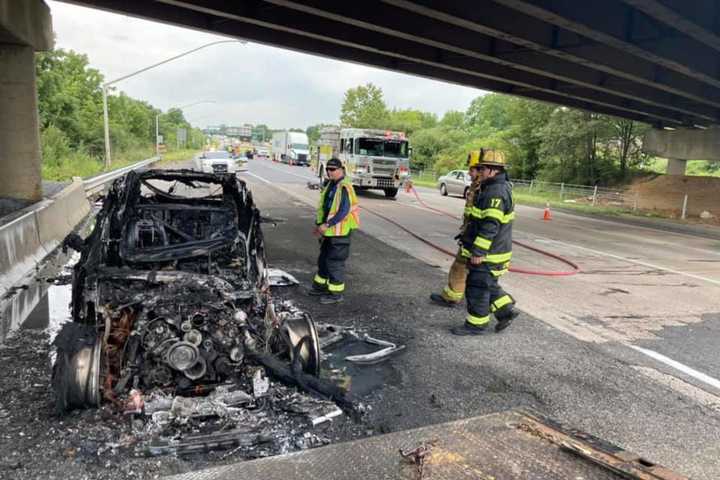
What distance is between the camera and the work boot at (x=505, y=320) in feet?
19.1

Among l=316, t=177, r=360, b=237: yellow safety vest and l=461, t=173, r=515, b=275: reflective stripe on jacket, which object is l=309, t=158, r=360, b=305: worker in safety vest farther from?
l=461, t=173, r=515, b=275: reflective stripe on jacket

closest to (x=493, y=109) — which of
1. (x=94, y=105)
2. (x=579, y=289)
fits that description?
(x=94, y=105)

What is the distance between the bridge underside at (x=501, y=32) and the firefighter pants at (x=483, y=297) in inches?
210

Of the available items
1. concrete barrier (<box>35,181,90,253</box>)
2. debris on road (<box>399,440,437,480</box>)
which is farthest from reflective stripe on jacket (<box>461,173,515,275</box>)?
concrete barrier (<box>35,181,90,253</box>)

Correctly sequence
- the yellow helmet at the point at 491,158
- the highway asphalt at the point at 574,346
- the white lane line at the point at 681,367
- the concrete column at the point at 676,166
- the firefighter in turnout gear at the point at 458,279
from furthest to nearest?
the concrete column at the point at 676,166
the firefighter in turnout gear at the point at 458,279
the yellow helmet at the point at 491,158
the white lane line at the point at 681,367
the highway asphalt at the point at 574,346

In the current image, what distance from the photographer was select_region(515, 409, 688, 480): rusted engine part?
278 centimetres

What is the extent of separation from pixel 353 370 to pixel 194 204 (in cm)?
247

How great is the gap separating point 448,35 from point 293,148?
148 ft

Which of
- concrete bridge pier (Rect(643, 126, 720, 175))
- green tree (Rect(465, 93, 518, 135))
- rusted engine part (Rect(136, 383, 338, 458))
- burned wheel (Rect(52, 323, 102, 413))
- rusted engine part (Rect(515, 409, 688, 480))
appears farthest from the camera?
green tree (Rect(465, 93, 518, 135))

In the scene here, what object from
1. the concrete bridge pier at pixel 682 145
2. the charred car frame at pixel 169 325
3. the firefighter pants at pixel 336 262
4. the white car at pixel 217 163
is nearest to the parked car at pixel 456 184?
the concrete bridge pier at pixel 682 145

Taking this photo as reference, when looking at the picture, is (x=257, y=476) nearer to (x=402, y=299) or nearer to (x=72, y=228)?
(x=402, y=299)

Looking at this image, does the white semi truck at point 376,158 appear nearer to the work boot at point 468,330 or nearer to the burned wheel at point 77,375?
the work boot at point 468,330

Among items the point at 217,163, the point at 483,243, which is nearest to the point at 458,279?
the point at 483,243

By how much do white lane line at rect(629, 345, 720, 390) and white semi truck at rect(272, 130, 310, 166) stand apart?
5046cm
